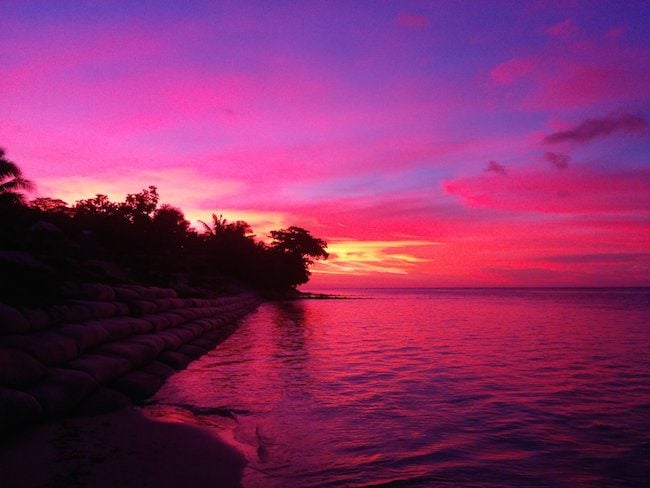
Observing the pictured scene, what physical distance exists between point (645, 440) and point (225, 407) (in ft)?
17.1

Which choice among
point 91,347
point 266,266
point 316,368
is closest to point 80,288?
point 91,347

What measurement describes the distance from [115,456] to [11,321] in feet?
8.28

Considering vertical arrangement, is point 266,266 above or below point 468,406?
above

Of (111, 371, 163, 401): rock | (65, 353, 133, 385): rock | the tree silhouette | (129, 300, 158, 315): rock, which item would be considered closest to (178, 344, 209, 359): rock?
(129, 300, 158, 315): rock

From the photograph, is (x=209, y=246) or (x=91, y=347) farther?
(x=209, y=246)

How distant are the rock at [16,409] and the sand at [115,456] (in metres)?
0.10

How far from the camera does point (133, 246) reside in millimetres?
31562

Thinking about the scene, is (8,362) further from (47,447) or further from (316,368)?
(316,368)

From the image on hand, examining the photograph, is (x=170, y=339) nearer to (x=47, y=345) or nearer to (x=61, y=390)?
(x=47, y=345)

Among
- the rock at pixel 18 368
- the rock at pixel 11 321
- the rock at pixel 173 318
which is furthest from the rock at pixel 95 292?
the rock at pixel 18 368

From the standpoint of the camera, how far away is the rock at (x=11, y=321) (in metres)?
5.57

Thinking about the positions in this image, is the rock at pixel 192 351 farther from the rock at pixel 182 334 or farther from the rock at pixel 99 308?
the rock at pixel 99 308

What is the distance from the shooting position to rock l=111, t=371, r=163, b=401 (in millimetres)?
6852

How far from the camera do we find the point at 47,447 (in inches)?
162
